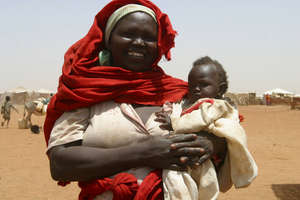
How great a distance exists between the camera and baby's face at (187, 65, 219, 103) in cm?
212

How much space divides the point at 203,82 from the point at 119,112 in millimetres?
582

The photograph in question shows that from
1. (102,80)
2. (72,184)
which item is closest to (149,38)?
(102,80)

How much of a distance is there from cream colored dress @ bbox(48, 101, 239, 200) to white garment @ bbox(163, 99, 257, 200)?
0.49 ft

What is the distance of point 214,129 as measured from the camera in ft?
5.94

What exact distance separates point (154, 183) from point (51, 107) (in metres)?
0.74

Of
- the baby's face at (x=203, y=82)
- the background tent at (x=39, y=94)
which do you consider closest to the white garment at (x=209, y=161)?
the baby's face at (x=203, y=82)

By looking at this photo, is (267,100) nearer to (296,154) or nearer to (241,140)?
(296,154)

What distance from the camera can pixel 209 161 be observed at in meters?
1.82

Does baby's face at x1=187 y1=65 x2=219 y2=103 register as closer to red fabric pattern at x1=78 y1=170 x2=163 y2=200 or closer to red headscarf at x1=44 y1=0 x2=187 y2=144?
red headscarf at x1=44 y1=0 x2=187 y2=144

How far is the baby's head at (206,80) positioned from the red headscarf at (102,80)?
78 millimetres

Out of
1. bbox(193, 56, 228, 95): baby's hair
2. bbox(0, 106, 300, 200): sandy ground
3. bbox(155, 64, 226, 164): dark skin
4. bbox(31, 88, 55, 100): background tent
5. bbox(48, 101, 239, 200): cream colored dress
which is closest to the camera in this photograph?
bbox(48, 101, 239, 200): cream colored dress

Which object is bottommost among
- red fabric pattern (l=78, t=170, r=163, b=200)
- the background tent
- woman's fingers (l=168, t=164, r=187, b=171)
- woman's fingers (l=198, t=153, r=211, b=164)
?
the background tent

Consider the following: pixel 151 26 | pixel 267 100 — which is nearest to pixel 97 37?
pixel 151 26

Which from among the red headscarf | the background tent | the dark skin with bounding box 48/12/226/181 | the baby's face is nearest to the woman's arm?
the dark skin with bounding box 48/12/226/181
